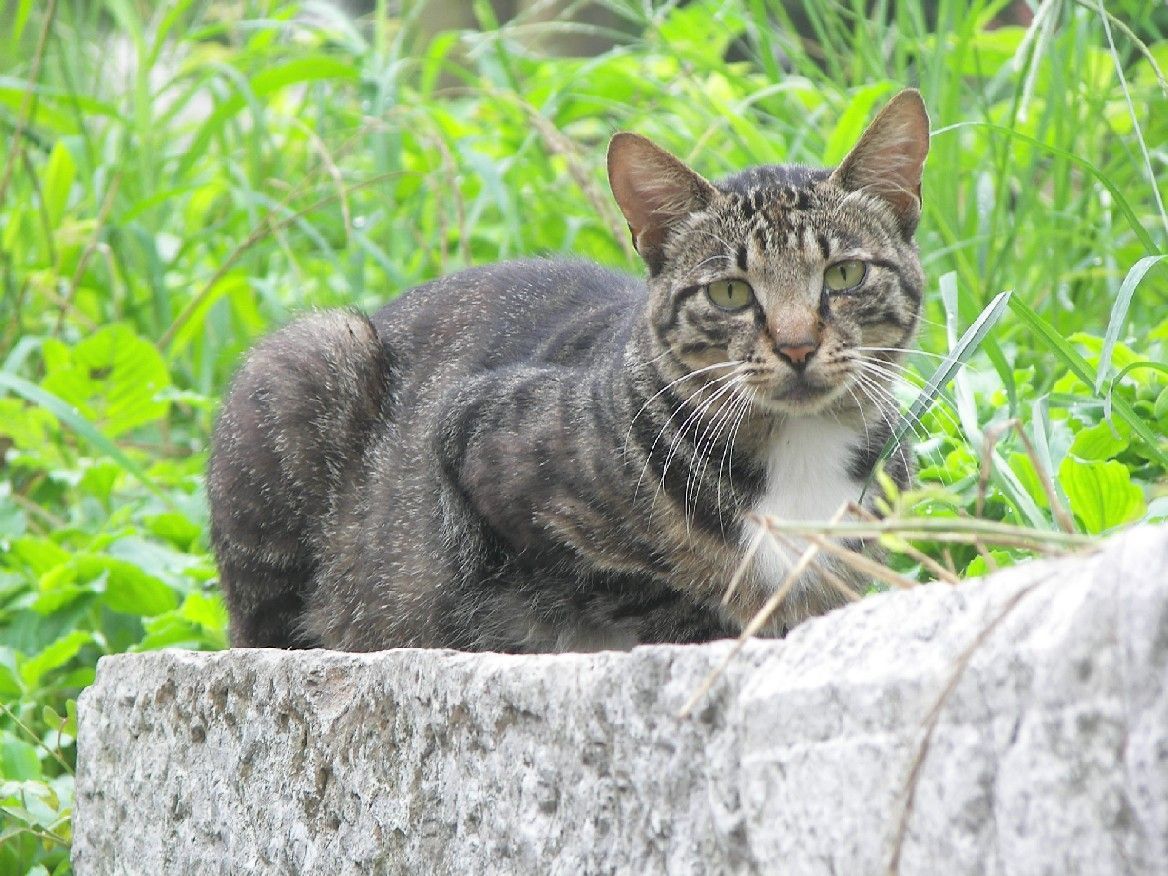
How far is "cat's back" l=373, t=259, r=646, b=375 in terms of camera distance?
256cm

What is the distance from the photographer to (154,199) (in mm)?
3791

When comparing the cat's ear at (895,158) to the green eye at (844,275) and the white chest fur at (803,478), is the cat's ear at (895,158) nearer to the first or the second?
the green eye at (844,275)

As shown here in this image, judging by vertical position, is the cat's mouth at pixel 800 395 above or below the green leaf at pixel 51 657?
above

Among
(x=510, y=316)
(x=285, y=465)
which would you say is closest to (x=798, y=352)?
(x=510, y=316)

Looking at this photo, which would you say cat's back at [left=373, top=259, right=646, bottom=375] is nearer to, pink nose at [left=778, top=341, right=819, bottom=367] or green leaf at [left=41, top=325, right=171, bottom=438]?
pink nose at [left=778, top=341, right=819, bottom=367]

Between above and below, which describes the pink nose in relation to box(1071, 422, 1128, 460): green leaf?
above

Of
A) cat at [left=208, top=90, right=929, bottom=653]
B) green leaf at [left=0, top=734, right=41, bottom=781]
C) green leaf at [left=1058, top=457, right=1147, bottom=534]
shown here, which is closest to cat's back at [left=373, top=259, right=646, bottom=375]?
cat at [left=208, top=90, right=929, bottom=653]

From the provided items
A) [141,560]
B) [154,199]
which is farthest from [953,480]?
[154,199]

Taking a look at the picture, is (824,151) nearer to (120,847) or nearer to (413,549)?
(413,549)

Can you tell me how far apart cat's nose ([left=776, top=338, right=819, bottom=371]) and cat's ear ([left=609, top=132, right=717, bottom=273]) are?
0.35 meters

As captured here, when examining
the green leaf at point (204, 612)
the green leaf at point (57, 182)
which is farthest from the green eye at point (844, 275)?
the green leaf at point (57, 182)

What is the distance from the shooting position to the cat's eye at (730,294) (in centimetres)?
213

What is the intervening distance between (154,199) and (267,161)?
32.6 inches

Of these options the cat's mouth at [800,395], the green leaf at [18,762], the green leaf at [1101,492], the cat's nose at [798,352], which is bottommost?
the green leaf at [18,762]
